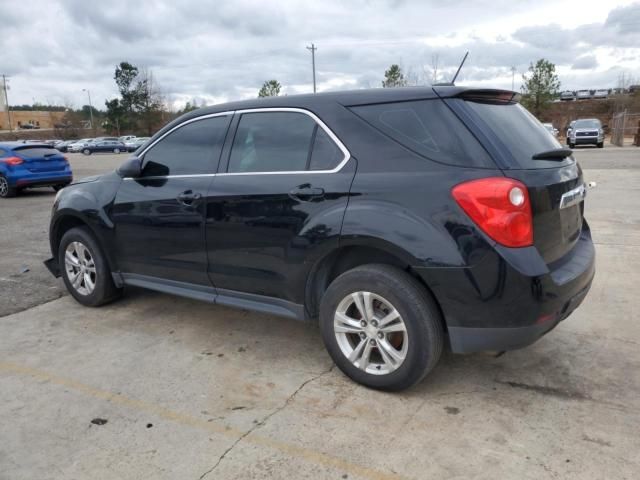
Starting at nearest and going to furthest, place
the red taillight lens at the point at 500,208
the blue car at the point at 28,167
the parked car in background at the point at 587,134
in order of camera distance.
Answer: the red taillight lens at the point at 500,208, the blue car at the point at 28,167, the parked car in background at the point at 587,134

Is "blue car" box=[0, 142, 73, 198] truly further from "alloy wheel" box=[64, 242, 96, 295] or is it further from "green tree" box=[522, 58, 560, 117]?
"green tree" box=[522, 58, 560, 117]

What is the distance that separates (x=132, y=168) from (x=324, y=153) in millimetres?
1764

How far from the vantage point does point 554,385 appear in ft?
10.6

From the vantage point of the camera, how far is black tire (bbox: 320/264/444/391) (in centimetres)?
296

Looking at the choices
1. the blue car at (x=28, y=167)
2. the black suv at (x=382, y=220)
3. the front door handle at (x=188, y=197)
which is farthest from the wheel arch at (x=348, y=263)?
the blue car at (x=28, y=167)

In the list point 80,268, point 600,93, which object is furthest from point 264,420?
point 600,93

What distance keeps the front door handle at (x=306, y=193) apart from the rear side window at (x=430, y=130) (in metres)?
0.52

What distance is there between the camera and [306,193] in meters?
3.30

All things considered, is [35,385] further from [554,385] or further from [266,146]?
[554,385]

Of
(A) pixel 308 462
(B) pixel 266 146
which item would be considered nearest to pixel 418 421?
(A) pixel 308 462

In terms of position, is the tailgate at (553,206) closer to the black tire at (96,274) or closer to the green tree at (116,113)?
the black tire at (96,274)

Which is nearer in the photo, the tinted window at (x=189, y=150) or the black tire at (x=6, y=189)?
the tinted window at (x=189, y=150)

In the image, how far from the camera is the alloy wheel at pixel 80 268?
15.8 ft

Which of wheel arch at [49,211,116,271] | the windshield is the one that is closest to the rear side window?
wheel arch at [49,211,116,271]
